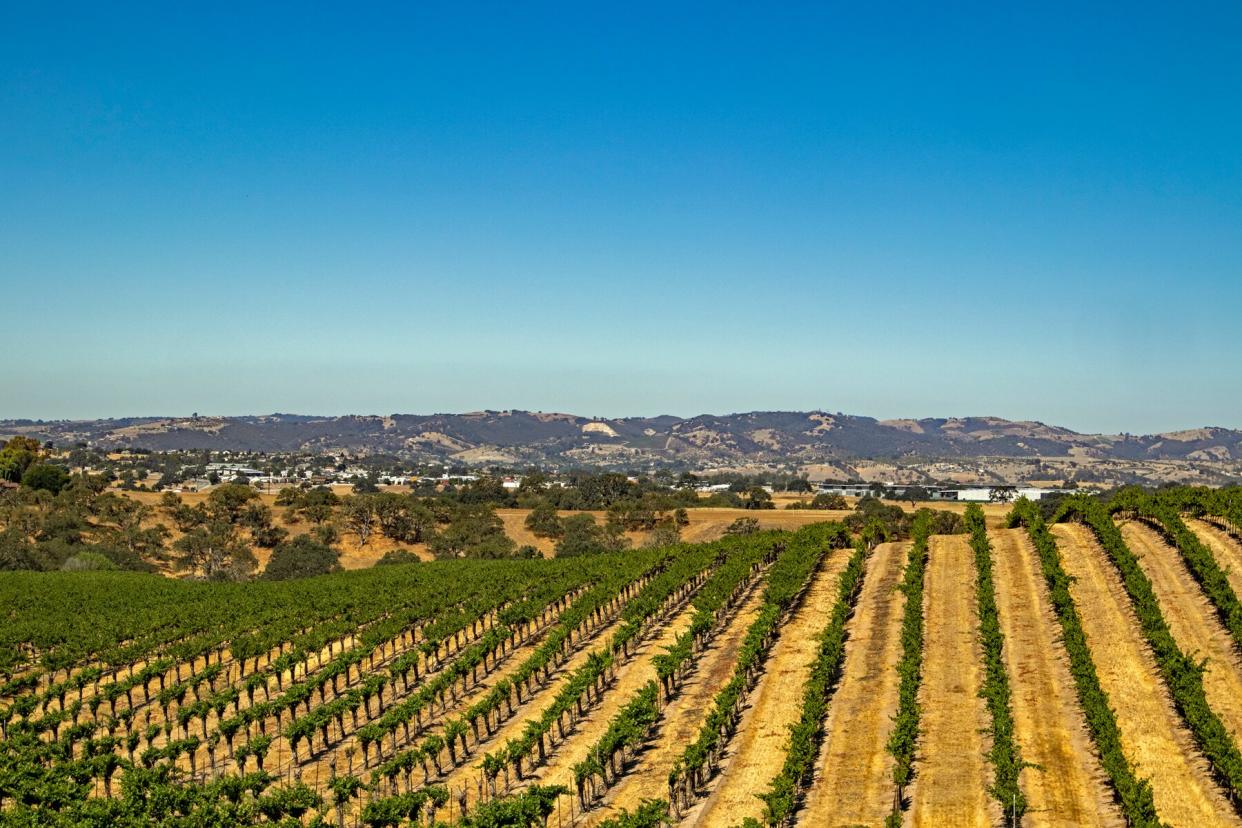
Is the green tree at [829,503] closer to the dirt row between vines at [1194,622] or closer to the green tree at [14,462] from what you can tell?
the dirt row between vines at [1194,622]

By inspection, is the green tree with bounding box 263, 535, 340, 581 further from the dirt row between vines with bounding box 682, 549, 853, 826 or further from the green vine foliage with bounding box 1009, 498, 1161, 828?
the green vine foliage with bounding box 1009, 498, 1161, 828

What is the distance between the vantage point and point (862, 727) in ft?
129

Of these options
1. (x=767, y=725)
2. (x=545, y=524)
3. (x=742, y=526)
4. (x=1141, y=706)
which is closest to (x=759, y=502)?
(x=742, y=526)

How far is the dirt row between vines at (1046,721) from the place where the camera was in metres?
31.2

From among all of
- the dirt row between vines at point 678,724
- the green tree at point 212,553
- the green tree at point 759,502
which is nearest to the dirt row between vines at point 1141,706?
the dirt row between vines at point 678,724

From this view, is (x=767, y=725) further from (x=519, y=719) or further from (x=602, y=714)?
(x=519, y=719)

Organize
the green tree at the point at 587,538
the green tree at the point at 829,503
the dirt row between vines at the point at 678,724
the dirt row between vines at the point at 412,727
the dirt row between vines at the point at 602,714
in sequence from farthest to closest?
the green tree at the point at 829,503 < the green tree at the point at 587,538 < the dirt row between vines at the point at 412,727 < the dirt row between vines at the point at 602,714 < the dirt row between vines at the point at 678,724

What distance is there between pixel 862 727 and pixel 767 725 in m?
3.71

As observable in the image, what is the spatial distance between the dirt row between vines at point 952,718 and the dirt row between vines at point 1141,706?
5122 mm

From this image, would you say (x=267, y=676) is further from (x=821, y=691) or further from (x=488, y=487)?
(x=488, y=487)

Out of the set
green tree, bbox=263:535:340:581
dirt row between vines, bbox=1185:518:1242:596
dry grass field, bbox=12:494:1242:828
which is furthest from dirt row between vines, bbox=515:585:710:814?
green tree, bbox=263:535:340:581

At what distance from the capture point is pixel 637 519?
444 feet

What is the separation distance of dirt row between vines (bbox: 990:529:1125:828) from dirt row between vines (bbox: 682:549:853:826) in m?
8.59

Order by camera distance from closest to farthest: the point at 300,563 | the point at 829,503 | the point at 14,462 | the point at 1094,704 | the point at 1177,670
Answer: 1. the point at 1094,704
2. the point at 1177,670
3. the point at 300,563
4. the point at 829,503
5. the point at 14,462
